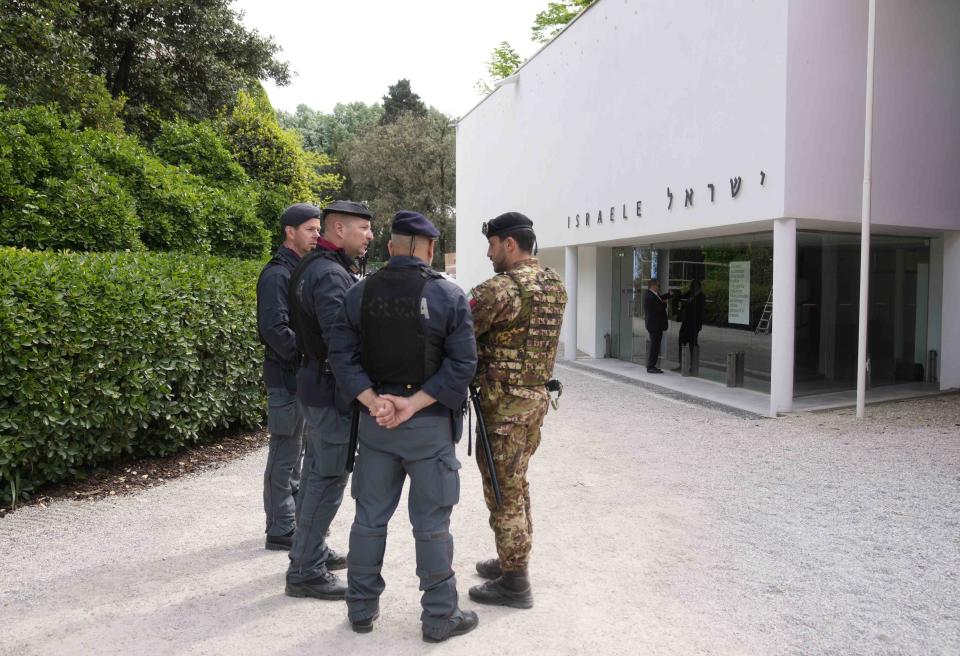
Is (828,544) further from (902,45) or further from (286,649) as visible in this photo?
(902,45)

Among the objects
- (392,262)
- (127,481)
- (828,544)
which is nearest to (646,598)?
(828,544)

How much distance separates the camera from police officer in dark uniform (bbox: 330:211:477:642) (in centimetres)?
337

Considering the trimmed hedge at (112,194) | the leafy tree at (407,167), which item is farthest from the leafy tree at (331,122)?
the trimmed hedge at (112,194)

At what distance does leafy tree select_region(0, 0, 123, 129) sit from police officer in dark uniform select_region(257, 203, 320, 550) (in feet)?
26.9

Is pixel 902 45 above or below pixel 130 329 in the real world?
above

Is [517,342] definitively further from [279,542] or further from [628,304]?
[628,304]

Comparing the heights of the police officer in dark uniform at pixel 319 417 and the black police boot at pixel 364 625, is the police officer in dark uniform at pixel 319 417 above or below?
above

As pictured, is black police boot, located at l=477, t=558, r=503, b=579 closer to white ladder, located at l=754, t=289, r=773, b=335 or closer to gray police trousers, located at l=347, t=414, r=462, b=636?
gray police trousers, located at l=347, t=414, r=462, b=636

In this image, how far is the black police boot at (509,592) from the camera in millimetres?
3771

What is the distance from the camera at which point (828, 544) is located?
4754mm

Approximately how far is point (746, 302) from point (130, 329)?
889 cm

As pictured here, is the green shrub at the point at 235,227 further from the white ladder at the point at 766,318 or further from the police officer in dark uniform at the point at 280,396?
the white ladder at the point at 766,318

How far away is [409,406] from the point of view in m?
3.32

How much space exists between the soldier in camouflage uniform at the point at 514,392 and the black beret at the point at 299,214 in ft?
5.08
